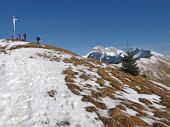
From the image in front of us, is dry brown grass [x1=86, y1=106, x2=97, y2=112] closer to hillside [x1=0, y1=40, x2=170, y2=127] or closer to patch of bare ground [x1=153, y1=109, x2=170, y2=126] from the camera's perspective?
hillside [x1=0, y1=40, x2=170, y2=127]

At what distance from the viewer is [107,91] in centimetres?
3006

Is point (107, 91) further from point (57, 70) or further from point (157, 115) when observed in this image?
point (57, 70)

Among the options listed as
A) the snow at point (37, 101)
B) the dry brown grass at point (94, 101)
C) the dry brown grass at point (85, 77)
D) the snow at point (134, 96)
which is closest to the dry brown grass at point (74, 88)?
the snow at point (37, 101)

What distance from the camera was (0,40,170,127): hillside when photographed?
2091 cm

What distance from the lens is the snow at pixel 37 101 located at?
20.3 m

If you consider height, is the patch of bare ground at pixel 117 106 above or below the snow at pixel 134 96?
above

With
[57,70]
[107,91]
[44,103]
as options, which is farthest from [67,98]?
[57,70]

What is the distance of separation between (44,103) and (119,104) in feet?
20.5

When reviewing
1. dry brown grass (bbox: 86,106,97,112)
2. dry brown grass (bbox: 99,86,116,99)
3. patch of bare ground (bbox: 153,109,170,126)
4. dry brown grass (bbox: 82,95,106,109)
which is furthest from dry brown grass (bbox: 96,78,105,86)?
dry brown grass (bbox: 86,106,97,112)

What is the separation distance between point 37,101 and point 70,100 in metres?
2.55

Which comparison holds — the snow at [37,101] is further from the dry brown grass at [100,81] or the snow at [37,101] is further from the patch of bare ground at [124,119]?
the dry brown grass at [100,81]

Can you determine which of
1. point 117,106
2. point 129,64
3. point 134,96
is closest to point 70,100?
point 117,106

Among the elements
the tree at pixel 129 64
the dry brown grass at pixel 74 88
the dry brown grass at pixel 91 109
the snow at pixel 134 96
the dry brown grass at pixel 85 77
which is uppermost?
the dry brown grass at pixel 91 109

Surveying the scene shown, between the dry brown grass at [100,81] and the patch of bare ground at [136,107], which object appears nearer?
the patch of bare ground at [136,107]
